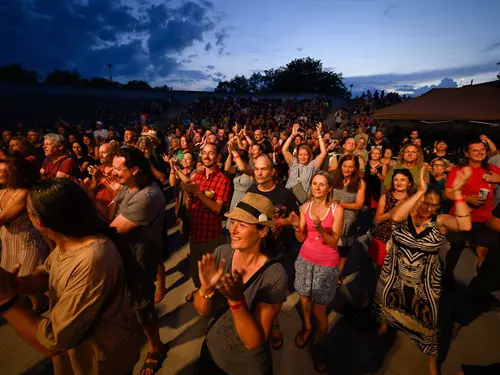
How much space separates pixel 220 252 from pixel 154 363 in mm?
1744

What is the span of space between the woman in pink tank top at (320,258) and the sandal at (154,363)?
168 cm

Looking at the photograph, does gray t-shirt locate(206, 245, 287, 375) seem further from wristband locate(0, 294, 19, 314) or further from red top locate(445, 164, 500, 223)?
red top locate(445, 164, 500, 223)

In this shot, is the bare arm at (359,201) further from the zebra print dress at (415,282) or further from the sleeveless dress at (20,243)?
the sleeveless dress at (20,243)

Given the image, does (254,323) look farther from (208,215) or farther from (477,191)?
(477,191)

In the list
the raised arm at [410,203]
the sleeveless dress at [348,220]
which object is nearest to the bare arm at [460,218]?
the raised arm at [410,203]

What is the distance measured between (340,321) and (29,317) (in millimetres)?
3314

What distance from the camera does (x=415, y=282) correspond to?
241 centimetres

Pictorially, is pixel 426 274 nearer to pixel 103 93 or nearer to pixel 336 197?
pixel 336 197

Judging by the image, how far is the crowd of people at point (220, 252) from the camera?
1.36 m

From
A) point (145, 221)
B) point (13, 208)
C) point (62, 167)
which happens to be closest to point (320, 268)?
point (145, 221)

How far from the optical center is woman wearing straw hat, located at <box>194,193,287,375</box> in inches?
54.9

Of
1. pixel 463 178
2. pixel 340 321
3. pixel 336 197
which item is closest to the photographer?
pixel 463 178

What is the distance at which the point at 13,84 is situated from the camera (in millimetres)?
23969

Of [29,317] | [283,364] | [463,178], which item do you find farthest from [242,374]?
[463,178]
